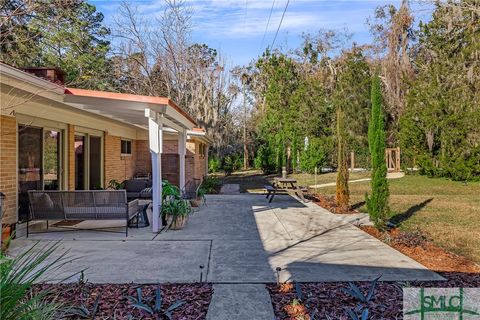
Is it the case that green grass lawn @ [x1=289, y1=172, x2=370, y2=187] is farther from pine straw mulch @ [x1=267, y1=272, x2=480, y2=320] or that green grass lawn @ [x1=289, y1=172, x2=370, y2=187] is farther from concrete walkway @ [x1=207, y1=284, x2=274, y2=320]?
concrete walkway @ [x1=207, y1=284, x2=274, y2=320]

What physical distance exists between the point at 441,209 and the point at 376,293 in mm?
8229

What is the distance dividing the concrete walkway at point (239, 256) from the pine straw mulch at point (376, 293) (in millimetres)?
170

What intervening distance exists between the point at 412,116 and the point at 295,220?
52.3 feet

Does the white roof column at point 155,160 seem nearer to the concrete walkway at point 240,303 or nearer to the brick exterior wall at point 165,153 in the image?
the concrete walkway at point 240,303

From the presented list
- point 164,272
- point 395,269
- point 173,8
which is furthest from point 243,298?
point 173,8

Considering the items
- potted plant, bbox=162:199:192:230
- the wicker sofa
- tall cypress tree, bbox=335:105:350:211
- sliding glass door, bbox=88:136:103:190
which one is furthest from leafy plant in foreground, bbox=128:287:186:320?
tall cypress tree, bbox=335:105:350:211

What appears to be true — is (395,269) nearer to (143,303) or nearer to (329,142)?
(143,303)

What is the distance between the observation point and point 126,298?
154 inches

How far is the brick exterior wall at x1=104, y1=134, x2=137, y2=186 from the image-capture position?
38.1ft

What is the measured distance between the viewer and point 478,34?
1816 centimetres

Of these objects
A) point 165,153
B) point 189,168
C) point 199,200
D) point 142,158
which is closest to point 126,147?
point 142,158

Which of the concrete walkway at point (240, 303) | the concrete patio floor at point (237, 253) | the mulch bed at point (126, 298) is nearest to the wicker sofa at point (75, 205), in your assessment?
the concrete patio floor at point (237, 253)

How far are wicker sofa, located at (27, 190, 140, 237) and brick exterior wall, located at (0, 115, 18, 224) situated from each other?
0.29m

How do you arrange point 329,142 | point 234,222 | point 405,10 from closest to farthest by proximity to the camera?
point 234,222 < point 329,142 < point 405,10
